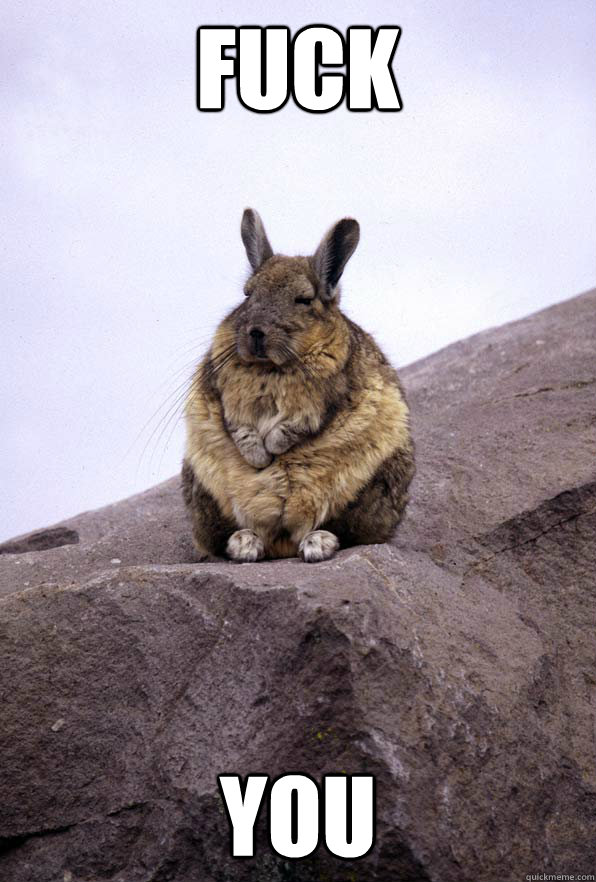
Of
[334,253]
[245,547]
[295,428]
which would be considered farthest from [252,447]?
[334,253]

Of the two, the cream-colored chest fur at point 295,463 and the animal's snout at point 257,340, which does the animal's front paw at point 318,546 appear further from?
the animal's snout at point 257,340

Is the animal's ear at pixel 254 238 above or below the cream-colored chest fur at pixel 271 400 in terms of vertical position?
above

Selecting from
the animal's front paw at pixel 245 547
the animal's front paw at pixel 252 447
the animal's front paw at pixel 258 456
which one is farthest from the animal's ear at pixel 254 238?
the animal's front paw at pixel 245 547

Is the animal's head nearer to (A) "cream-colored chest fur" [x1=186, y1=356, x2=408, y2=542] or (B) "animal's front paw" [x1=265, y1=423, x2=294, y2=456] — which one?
(A) "cream-colored chest fur" [x1=186, y1=356, x2=408, y2=542]

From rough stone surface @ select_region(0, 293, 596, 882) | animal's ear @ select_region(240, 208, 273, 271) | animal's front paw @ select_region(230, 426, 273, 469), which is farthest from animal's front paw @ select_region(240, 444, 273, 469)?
animal's ear @ select_region(240, 208, 273, 271)

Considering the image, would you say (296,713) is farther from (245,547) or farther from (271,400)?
(271,400)
